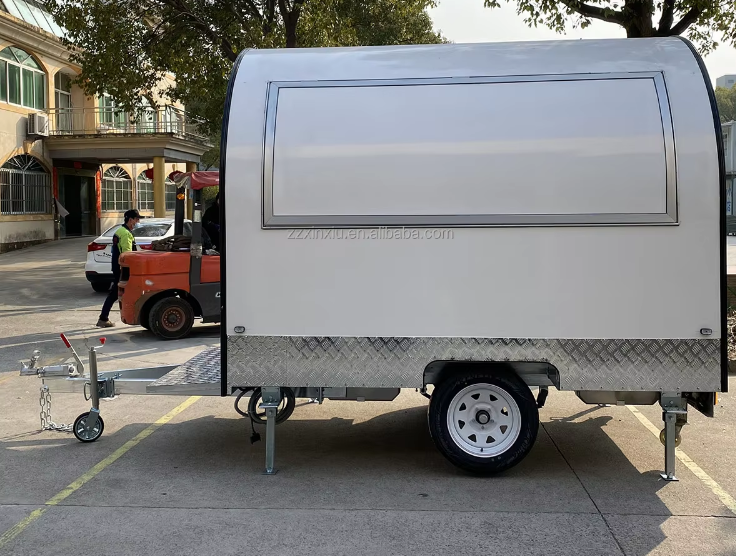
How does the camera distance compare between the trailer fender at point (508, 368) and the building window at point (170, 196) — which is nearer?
the trailer fender at point (508, 368)

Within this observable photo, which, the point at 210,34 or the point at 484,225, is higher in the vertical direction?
the point at 210,34

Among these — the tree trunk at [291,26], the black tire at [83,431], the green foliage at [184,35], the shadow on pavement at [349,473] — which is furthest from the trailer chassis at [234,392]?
the tree trunk at [291,26]

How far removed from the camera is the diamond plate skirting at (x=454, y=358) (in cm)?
575

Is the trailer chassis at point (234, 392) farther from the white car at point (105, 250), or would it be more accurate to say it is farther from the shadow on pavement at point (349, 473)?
the white car at point (105, 250)

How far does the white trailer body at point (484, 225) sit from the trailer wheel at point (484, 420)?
0.09 meters

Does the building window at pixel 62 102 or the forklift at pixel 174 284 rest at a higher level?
the building window at pixel 62 102

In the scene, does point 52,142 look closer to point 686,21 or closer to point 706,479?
point 686,21

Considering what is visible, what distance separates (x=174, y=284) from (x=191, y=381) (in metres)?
5.83

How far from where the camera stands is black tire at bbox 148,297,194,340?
1214 centimetres

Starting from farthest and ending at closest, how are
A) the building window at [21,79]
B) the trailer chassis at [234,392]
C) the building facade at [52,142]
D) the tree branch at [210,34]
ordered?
the building facade at [52,142] < the building window at [21,79] < the tree branch at [210,34] < the trailer chassis at [234,392]

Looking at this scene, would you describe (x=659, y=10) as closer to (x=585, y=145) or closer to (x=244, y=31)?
(x=585, y=145)

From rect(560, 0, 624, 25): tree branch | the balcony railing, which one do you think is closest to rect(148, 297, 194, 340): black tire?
rect(560, 0, 624, 25): tree branch

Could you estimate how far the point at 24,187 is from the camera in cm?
3042

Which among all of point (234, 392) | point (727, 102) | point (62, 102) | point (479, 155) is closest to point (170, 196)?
point (62, 102)
